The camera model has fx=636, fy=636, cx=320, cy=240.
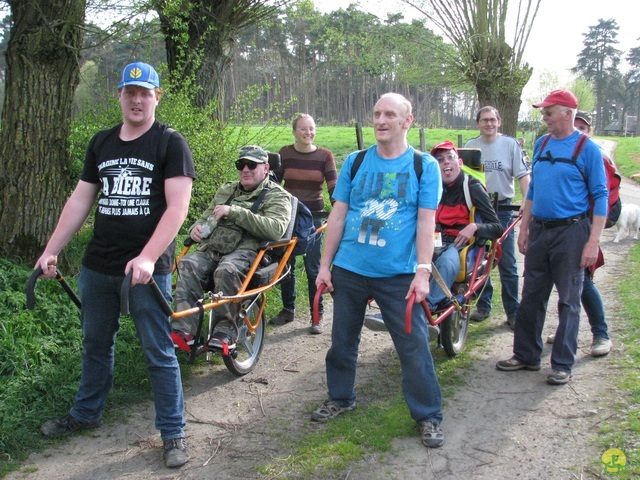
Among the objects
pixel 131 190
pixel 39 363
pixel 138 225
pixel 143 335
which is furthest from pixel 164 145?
pixel 39 363

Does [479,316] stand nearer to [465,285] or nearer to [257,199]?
[465,285]

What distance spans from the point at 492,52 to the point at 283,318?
10.2 metres

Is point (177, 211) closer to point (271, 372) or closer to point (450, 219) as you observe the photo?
point (271, 372)

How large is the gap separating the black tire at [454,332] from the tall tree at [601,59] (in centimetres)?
9781

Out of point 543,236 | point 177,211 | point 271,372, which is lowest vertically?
point 271,372

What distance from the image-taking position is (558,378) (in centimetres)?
487

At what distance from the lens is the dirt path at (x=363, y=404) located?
365cm

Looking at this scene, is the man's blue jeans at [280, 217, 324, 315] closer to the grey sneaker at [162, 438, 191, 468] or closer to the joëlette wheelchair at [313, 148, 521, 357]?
the joëlette wheelchair at [313, 148, 521, 357]

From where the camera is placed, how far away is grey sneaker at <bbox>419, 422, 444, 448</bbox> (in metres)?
3.90

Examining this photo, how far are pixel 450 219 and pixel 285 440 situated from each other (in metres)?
2.66

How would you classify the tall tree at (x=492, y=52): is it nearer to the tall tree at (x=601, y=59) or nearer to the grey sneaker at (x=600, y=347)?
the grey sneaker at (x=600, y=347)

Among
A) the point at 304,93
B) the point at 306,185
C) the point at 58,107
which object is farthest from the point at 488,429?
the point at 304,93

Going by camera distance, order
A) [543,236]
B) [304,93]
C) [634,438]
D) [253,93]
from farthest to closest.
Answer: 1. [304,93]
2. [253,93]
3. [543,236]
4. [634,438]

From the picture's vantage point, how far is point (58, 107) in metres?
6.29
